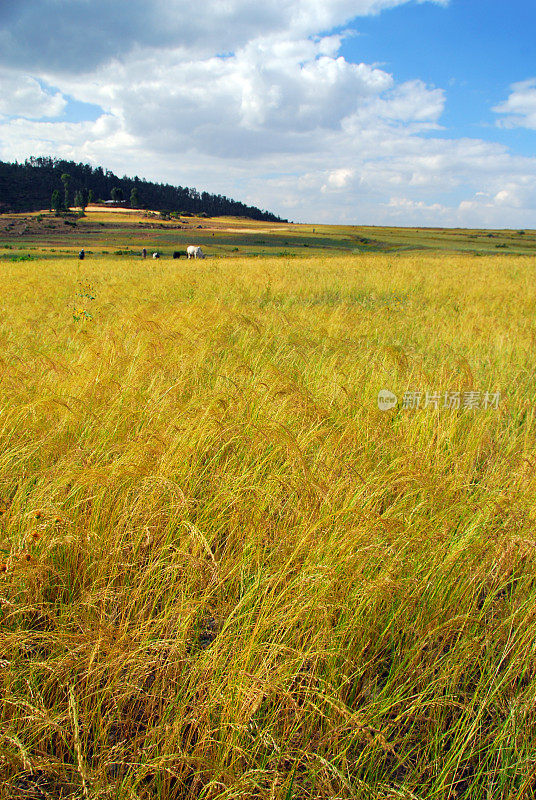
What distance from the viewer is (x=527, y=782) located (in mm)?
1040

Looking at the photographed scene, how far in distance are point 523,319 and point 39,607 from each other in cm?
746

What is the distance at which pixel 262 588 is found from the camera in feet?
5.11

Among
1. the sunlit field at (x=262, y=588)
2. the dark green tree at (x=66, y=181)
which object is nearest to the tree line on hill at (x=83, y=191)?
the dark green tree at (x=66, y=181)

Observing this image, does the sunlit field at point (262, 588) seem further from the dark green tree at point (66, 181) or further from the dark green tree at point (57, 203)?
the dark green tree at point (66, 181)

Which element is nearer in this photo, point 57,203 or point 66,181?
point 57,203

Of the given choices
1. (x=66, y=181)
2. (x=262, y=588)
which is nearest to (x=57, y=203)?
(x=66, y=181)

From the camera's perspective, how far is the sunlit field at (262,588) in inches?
43.9

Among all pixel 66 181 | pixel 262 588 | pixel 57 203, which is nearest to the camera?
pixel 262 588

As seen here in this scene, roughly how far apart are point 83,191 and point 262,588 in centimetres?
14988

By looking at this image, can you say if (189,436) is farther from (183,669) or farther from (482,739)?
(482,739)

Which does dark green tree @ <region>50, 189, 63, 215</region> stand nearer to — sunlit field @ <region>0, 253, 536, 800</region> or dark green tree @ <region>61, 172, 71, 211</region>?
dark green tree @ <region>61, 172, 71, 211</region>

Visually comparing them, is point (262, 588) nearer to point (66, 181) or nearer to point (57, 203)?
point (57, 203)

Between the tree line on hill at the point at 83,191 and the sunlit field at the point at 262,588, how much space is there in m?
123

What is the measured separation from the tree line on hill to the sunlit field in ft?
403
